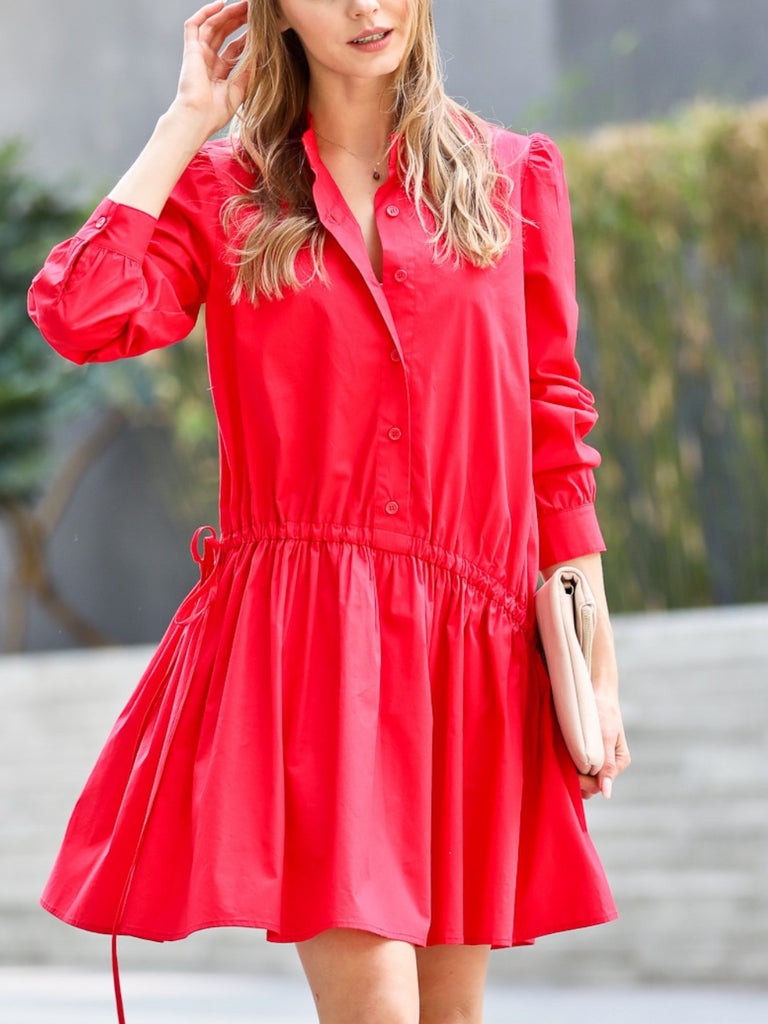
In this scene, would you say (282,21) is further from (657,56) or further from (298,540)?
(657,56)

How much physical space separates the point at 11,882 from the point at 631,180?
305 centimetres

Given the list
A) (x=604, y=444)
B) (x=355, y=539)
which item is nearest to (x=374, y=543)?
(x=355, y=539)

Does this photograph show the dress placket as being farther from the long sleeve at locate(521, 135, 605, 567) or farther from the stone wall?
the stone wall

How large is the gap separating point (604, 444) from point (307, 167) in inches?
139

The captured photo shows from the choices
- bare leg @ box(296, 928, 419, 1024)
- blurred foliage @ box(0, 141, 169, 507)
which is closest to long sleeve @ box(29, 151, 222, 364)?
bare leg @ box(296, 928, 419, 1024)

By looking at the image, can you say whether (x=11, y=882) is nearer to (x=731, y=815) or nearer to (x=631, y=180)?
(x=731, y=815)

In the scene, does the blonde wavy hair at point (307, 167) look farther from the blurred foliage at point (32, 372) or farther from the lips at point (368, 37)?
the blurred foliage at point (32, 372)

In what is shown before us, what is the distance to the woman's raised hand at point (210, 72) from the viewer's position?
180cm

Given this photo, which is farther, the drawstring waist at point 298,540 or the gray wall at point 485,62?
the gray wall at point 485,62

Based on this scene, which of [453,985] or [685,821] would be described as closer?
[453,985]

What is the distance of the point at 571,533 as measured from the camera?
1.84 metres

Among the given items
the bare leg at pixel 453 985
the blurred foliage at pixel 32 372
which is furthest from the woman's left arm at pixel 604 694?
the blurred foliage at pixel 32 372

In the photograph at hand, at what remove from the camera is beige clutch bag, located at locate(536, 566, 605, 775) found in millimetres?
1690

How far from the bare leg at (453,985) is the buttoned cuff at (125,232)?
85 cm
